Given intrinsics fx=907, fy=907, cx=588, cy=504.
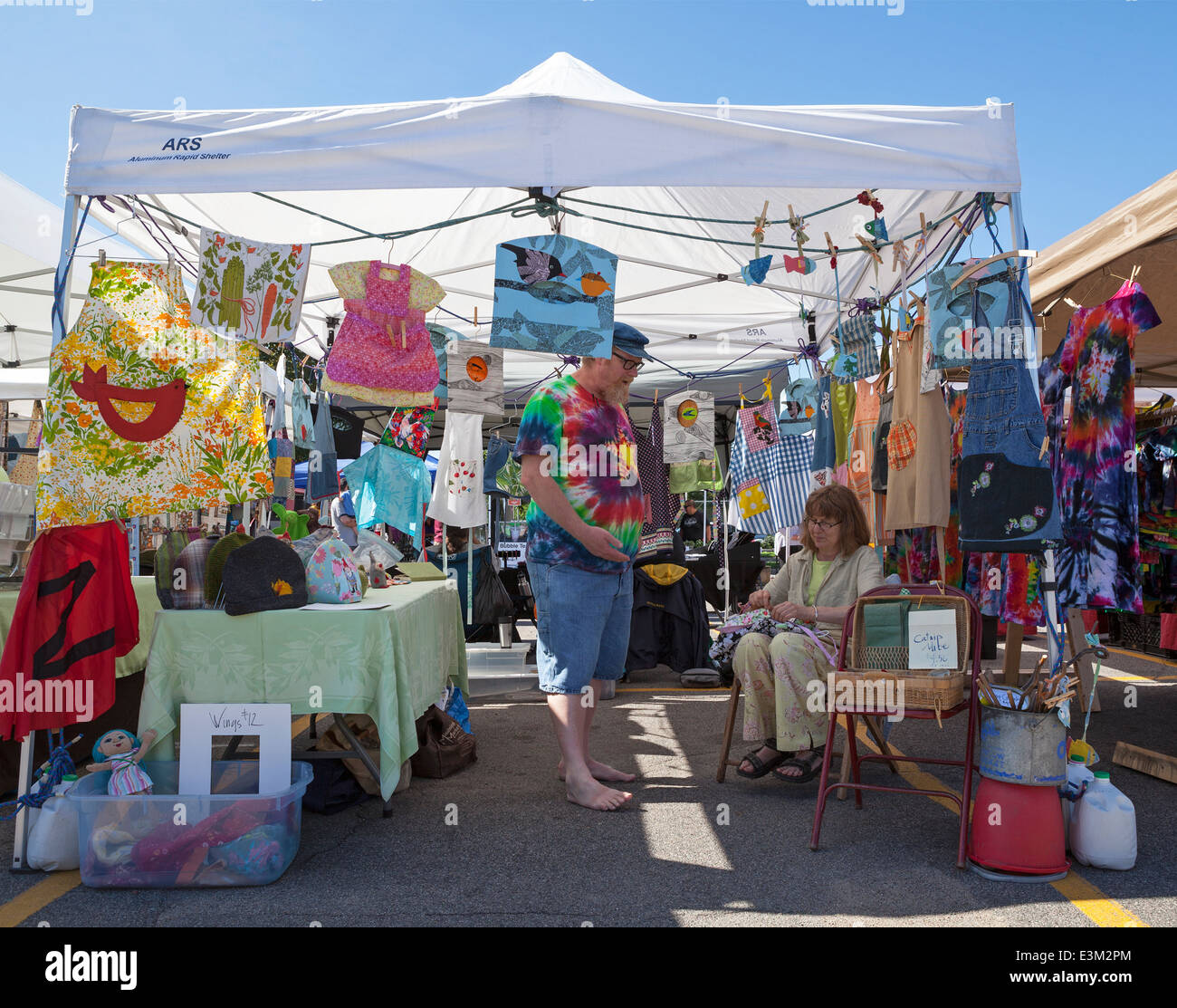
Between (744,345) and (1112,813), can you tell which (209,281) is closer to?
(1112,813)

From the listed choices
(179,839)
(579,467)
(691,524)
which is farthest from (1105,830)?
(691,524)

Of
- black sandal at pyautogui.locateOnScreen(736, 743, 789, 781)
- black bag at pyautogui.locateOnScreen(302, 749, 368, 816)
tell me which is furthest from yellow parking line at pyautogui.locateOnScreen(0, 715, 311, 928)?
black sandal at pyautogui.locateOnScreen(736, 743, 789, 781)

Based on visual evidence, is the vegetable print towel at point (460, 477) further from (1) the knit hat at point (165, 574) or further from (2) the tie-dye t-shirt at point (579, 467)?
(1) the knit hat at point (165, 574)

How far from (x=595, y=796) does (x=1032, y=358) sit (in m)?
2.26

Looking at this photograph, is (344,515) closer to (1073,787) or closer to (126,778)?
(126,778)

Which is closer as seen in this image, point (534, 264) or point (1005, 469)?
point (1005, 469)

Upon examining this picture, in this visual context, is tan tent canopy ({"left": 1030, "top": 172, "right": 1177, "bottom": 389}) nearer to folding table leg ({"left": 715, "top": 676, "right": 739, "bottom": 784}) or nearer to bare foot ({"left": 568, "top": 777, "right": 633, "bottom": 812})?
folding table leg ({"left": 715, "top": 676, "right": 739, "bottom": 784})

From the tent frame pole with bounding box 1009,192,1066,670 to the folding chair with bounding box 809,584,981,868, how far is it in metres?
0.25

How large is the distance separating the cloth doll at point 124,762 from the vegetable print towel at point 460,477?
3450 millimetres

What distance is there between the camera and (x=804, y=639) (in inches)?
139

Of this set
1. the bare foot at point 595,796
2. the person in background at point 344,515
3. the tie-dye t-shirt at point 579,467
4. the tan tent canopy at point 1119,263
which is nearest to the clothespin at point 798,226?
the tan tent canopy at point 1119,263

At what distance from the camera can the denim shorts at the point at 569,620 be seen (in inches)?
135
